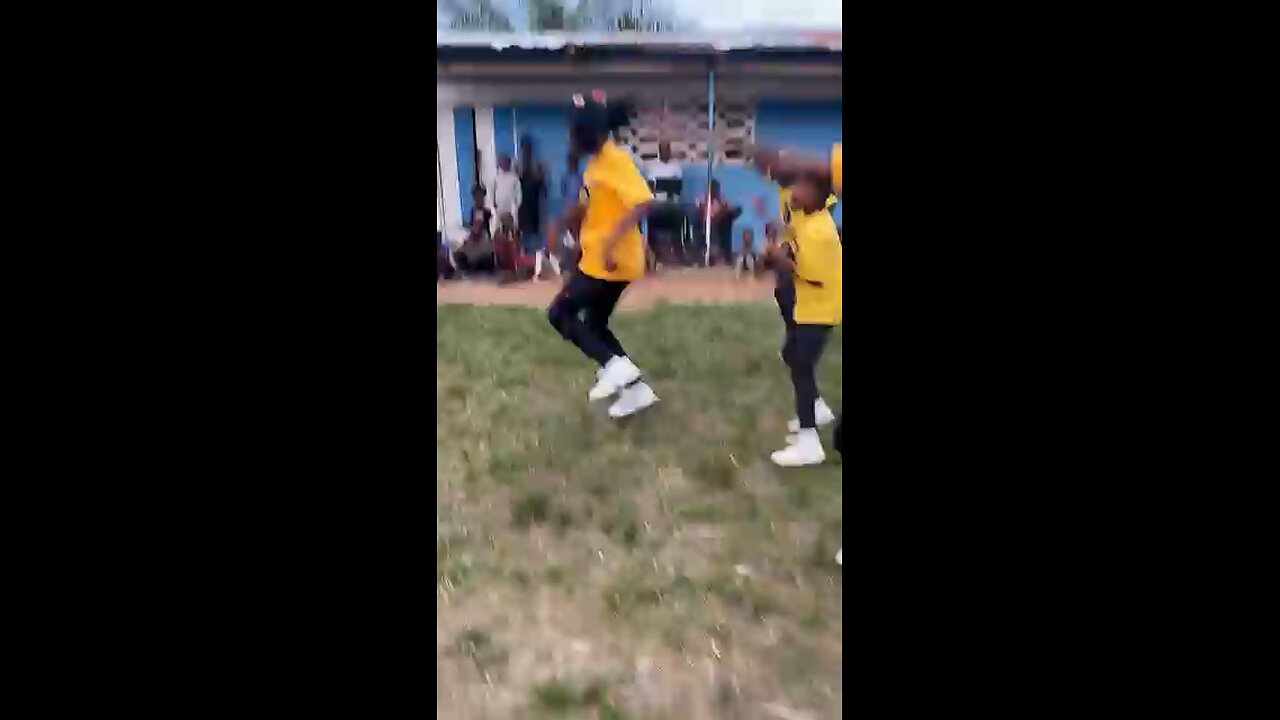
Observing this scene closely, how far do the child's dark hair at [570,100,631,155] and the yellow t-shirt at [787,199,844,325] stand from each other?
1.93 feet

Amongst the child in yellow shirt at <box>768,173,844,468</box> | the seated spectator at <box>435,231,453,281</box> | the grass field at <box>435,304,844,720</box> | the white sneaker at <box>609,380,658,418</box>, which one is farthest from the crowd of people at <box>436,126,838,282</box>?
the white sneaker at <box>609,380,658,418</box>

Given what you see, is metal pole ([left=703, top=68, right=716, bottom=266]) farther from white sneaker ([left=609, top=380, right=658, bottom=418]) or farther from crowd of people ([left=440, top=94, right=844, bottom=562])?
white sneaker ([left=609, top=380, right=658, bottom=418])

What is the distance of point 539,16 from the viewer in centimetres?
183

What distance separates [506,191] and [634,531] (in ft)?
3.82

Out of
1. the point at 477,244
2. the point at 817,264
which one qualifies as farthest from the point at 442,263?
the point at 817,264

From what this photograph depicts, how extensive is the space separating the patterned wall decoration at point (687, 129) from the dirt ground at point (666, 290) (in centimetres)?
43

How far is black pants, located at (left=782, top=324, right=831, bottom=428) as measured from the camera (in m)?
2.44

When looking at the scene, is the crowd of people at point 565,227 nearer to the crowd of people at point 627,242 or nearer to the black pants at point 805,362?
the crowd of people at point 627,242

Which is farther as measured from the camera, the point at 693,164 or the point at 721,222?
the point at 721,222

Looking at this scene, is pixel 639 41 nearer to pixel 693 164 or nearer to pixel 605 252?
pixel 693 164

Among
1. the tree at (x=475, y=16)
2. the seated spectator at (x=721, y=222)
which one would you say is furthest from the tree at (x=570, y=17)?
the seated spectator at (x=721, y=222)

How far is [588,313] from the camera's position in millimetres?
2883

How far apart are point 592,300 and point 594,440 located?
19.8 inches

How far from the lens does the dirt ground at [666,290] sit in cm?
257
